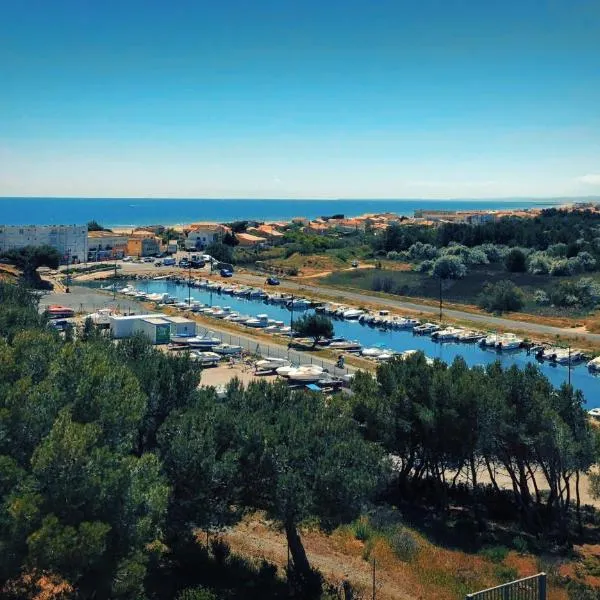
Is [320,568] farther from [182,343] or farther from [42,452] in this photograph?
[182,343]

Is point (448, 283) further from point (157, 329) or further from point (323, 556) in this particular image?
point (323, 556)

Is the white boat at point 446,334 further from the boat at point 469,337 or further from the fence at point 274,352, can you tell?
the fence at point 274,352

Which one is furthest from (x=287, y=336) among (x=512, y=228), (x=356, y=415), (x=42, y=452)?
(x=512, y=228)

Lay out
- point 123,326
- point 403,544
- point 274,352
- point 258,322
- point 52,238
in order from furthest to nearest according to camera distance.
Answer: point 52,238 → point 258,322 → point 123,326 → point 274,352 → point 403,544

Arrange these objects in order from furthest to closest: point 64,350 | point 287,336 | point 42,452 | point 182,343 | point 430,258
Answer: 1. point 430,258
2. point 287,336
3. point 182,343
4. point 64,350
5. point 42,452

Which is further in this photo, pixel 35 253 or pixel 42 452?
pixel 35 253

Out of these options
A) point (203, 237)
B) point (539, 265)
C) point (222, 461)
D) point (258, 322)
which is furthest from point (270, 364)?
point (203, 237)
